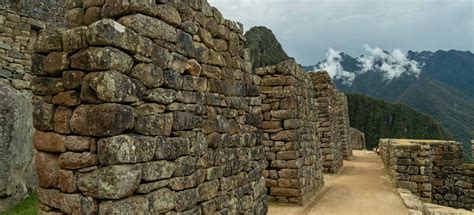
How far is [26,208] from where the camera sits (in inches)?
330

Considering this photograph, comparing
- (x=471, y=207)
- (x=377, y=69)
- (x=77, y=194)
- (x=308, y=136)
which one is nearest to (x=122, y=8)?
(x=77, y=194)

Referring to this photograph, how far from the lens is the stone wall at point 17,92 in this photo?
805 centimetres

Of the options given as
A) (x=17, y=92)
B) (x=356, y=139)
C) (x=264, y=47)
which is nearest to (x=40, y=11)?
(x=17, y=92)

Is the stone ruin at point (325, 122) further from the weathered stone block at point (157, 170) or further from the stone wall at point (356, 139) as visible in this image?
the stone wall at point (356, 139)

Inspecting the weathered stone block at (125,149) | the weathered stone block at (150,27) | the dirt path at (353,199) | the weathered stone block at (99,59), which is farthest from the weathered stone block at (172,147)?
the dirt path at (353,199)

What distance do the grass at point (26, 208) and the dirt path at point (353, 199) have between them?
5.55 metres

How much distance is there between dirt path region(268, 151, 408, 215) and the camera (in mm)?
9203

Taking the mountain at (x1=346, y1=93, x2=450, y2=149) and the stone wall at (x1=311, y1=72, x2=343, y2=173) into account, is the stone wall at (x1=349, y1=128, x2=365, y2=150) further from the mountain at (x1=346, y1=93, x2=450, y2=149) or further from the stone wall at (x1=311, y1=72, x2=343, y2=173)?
the mountain at (x1=346, y1=93, x2=450, y2=149)

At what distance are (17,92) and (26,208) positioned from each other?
2731 millimetres

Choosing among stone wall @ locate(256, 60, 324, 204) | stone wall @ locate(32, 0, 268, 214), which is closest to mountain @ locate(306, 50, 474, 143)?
stone wall @ locate(256, 60, 324, 204)

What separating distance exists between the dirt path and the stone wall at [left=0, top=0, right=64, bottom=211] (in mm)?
Result: 6128

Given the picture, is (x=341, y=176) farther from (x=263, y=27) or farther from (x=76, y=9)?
(x=263, y=27)

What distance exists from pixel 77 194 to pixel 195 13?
2.86m

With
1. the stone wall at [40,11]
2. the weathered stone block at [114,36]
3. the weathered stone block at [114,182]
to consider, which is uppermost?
the stone wall at [40,11]
